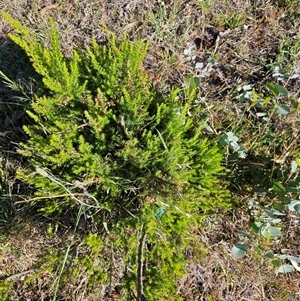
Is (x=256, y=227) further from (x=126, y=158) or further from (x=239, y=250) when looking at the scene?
(x=126, y=158)

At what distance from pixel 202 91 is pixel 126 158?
2.78 feet

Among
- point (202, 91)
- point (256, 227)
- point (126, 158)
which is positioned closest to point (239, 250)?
point (256, 227)

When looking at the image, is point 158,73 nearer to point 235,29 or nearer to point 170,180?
point 235,29

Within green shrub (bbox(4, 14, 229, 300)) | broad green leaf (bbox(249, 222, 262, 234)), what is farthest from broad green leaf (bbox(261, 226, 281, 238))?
green shrub (bbox(4, 14, 229, 300))

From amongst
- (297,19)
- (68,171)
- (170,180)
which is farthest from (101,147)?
(297,19)

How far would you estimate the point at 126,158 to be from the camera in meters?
1.83

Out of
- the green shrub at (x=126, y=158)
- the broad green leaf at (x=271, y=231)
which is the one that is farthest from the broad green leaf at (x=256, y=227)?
the green shrub at (x=126, y=158)

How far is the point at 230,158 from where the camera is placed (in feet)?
6.91

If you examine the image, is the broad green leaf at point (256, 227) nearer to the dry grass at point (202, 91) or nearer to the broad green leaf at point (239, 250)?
the broad green leaf at point (239, 250)

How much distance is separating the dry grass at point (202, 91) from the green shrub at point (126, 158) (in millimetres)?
308

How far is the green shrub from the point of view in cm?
175

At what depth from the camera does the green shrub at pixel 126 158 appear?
1.75 metres

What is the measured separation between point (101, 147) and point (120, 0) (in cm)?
123

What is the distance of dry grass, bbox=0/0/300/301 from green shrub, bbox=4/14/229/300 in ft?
1.01
